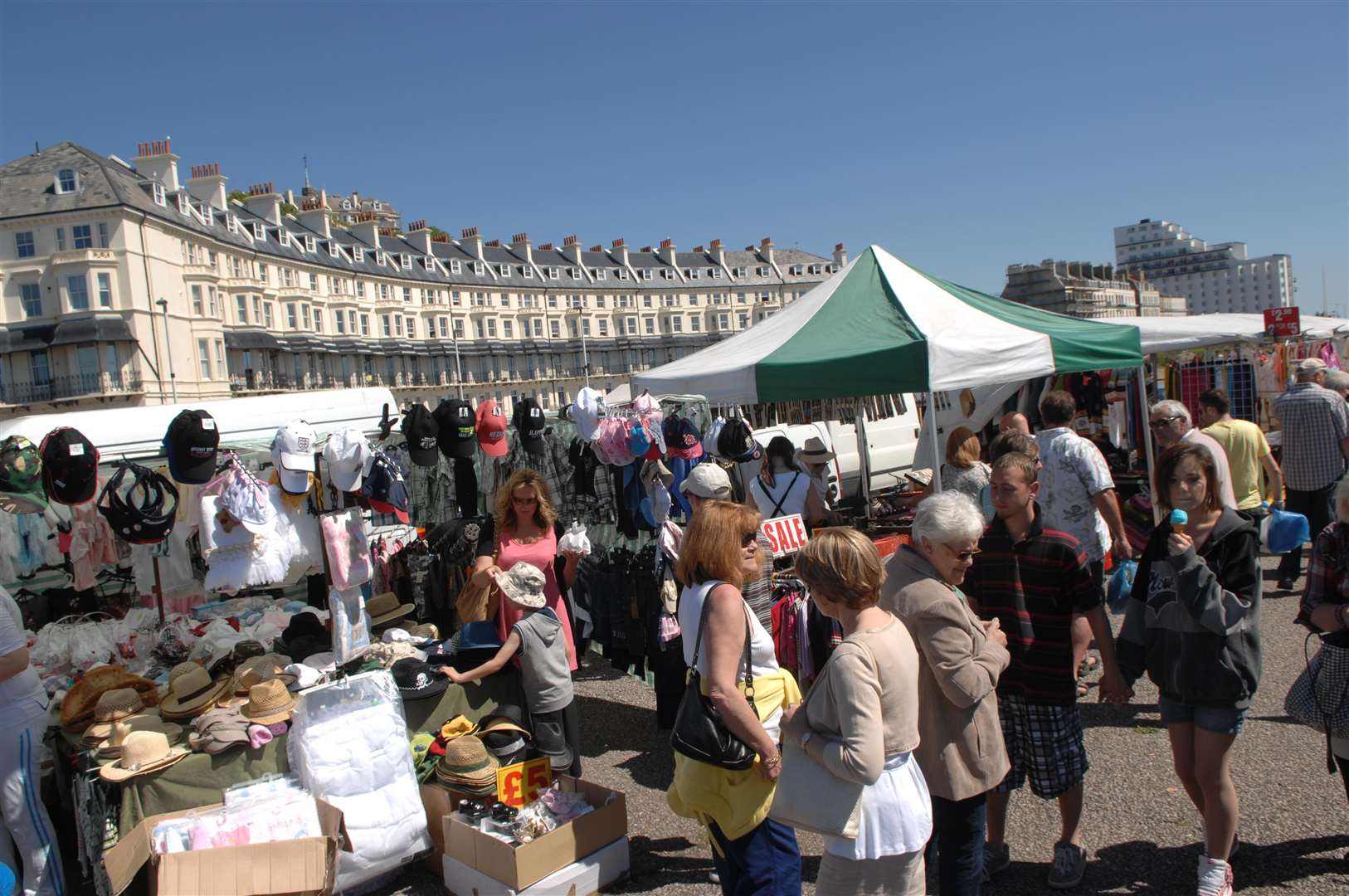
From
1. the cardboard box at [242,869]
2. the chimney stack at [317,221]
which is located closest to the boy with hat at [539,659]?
the cardboard box at [242,869]

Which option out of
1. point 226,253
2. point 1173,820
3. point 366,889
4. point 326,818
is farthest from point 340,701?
point 226,253

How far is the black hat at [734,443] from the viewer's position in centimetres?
659

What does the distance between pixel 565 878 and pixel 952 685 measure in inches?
75.8

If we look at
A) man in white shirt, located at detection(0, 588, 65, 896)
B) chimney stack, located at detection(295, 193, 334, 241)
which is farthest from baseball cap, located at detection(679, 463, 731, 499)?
chimney stack, located at detection(295, 193, 334, 241)

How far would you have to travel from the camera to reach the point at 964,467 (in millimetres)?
5961

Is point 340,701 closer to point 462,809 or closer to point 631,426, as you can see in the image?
point 462,809

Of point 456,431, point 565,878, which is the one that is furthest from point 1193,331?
point 565,878

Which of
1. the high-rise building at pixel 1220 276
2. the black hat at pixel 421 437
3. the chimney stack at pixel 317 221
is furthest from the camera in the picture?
the high-rise building at pixel 1220 276

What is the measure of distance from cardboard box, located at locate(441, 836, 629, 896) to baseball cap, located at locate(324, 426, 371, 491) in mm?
2123

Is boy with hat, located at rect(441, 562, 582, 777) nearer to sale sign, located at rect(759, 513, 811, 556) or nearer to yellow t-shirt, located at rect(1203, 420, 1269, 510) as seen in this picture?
sale sign, located at rect(759, 513, 811, 556)

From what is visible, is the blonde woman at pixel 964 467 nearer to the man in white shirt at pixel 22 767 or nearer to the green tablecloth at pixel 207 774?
the green tablecloth at pixel 207 774

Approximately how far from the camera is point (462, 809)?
400 cm

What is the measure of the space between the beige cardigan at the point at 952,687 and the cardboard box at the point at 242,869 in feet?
7.91

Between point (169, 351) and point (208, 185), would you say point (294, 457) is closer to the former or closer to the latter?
point (169, 351)
